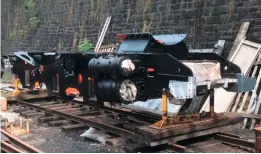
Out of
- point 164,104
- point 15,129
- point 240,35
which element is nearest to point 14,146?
point 15,129

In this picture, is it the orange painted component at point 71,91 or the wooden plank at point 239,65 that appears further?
the wooden plank at point 239,65

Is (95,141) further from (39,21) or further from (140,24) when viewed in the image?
(39,21)

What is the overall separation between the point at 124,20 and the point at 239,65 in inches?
266

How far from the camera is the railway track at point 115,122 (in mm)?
5615

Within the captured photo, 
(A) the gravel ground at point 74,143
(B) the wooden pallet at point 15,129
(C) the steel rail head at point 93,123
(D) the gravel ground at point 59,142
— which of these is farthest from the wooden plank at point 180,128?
(B) the wooden pallet at point 15,129

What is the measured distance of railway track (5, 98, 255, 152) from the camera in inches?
221

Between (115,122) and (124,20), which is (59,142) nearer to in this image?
(115,122)

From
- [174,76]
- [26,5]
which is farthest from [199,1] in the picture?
[26,5]

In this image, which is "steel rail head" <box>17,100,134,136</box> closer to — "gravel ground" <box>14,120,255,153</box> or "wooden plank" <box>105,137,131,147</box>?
"wooden plank" <box>105,137,131,147</box>

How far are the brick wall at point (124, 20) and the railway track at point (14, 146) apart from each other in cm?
622

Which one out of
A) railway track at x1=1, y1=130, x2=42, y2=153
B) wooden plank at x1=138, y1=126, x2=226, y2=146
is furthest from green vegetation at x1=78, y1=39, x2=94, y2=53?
wooden plank at x1=138, y1=126, x2=226, y2=146

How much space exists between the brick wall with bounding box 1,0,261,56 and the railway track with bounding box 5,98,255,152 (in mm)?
3866

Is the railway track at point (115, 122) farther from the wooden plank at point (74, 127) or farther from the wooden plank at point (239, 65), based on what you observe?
the wooden plank at point (239, 65)

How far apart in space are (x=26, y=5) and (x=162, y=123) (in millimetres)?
20197
